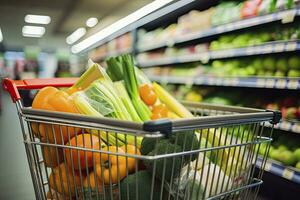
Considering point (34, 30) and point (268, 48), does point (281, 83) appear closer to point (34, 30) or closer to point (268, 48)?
point (268, 48)

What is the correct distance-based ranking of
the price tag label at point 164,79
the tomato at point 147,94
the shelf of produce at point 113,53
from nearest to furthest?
1. the tomato at point 147,94
2. the price tag label at point 164,79
3. the shelf of produce at point 113,53

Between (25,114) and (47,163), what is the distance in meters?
0.14

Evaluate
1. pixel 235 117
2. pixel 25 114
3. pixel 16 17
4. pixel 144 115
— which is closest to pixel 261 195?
pixel 144 115

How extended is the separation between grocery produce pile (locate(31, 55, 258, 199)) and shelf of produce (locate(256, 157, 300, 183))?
1245 mm

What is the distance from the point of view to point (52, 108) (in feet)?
2.35

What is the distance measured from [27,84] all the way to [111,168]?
0.38m

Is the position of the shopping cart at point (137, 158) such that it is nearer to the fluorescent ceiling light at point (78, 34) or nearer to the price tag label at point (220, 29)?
the price tag label at point (220, 29)

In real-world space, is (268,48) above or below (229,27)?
below

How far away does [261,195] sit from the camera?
2076mm

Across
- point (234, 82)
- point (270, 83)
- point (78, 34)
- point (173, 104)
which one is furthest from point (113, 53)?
point (78, 34)

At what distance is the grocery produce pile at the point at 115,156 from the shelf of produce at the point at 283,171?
4.09ft

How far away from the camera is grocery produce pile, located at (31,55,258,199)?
605mm

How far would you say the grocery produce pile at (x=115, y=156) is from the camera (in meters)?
0.60

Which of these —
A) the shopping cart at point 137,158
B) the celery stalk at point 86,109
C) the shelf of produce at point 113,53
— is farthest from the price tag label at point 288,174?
the shelf of produce at point 113,53
